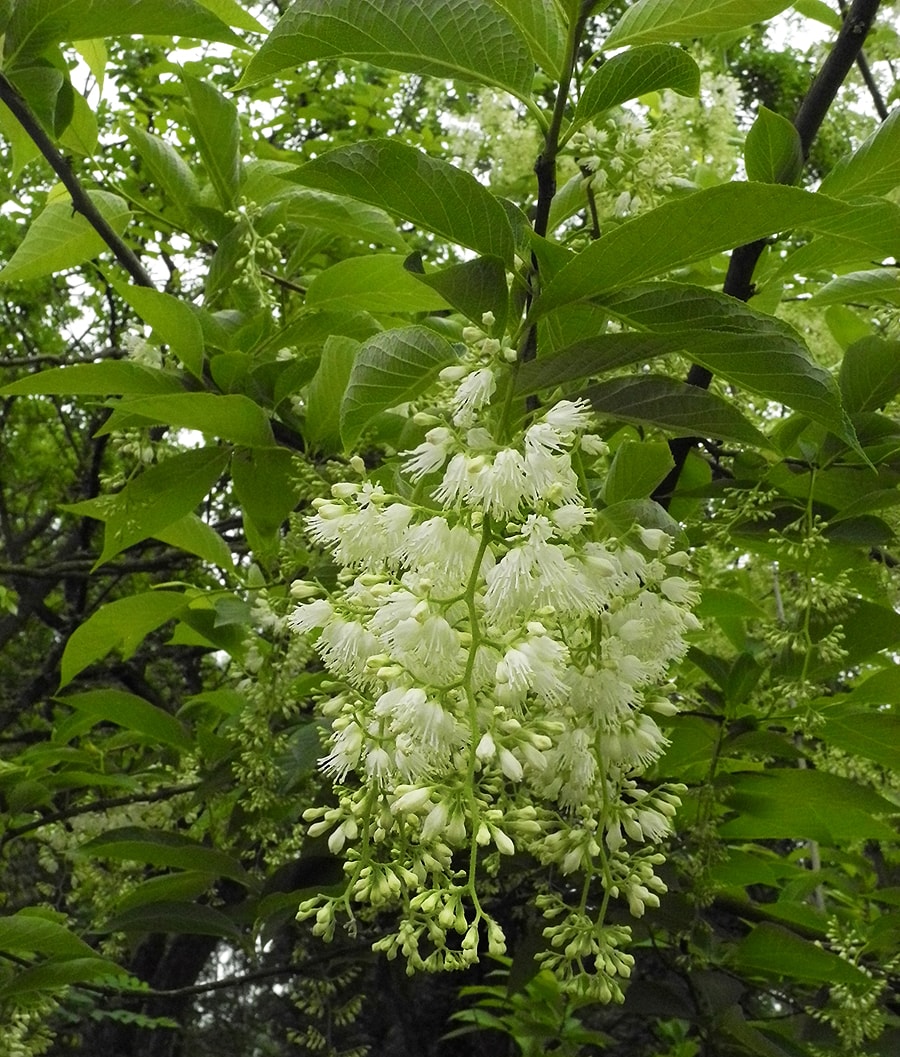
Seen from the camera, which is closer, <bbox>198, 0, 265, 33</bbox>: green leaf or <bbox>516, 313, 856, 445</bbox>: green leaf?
<bbox>516, 313, 856, 445</bbox>: green leaf

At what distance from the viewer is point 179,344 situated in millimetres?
1564

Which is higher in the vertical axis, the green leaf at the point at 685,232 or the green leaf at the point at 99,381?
the green leaf at the point at 99,381

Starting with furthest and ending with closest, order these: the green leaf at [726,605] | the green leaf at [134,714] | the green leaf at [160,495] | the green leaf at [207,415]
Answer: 1. the green leaf at [134,714]
2. the green leaf at [726,605]
3. the green leaf at [160,495]
4. the green leaf at [207,415]

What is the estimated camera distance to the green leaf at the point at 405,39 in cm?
100

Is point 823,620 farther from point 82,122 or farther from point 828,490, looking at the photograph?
point 82,122

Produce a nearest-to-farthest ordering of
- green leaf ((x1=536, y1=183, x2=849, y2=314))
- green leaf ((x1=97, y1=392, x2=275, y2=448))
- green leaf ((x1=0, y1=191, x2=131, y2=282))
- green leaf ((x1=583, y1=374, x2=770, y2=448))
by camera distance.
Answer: green leaf ((x1=536, y1=183, x2=849, y2=314)) < green leaf ((x1=583, y1=374, x2=770, y2=448)) < green leaf ((x1=97, y1=392, x2=275, y2=448)) < green leaf ((x1=0, y1=191, x2=131, y2=282))

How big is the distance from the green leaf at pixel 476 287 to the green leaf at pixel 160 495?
2.29ft

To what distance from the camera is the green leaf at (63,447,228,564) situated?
5.28 ft

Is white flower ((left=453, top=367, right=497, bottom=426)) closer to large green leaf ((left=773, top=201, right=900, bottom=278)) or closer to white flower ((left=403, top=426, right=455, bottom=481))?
white flower ((left=403, top=426, right=455, bottom=481))

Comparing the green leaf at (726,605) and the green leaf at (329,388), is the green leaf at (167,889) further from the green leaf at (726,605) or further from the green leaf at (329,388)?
the green leaf at (726,605)

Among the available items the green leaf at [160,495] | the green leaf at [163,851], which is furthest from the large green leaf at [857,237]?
the green leaf at [163,851]

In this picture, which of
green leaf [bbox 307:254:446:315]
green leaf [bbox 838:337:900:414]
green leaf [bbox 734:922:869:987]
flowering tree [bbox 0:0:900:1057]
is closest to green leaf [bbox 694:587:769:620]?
flowering tree [bbox 0:0:900:1057]

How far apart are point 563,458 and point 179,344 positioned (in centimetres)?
84

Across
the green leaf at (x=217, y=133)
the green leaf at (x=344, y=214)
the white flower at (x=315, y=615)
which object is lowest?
the white flower at (x=315, y=615)
